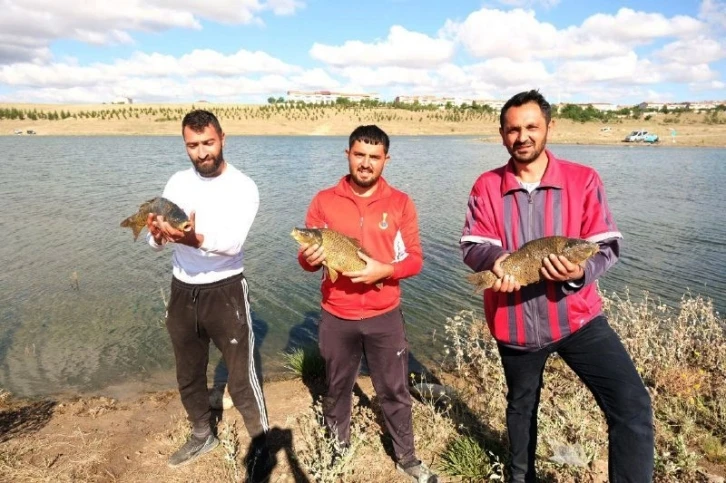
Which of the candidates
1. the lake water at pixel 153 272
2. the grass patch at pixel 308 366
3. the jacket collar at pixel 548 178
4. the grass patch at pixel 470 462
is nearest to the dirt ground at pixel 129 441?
the grass patch at pixel 308 366

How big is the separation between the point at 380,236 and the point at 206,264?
5.12 ft

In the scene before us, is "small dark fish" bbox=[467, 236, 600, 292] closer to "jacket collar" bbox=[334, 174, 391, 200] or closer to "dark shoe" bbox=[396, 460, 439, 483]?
"jacket collar" bbox=[334, 174, 391, 200]

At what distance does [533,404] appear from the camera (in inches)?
139

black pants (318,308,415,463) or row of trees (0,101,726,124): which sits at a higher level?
row of trees (0,101,726,124)

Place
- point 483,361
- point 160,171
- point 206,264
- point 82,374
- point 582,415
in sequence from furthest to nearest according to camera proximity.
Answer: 1. point 160,171
2. point 82,374
3. point 483,361
4. point 582,415
5. point 206,264

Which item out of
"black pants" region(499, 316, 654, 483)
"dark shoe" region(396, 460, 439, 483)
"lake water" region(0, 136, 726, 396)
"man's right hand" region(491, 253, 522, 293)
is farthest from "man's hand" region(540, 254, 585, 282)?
"lake water" region(0, 136, 726, 396)

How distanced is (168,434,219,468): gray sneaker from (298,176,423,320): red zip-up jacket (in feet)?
6.58

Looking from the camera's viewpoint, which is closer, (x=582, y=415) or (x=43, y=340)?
(x=582, y=415)

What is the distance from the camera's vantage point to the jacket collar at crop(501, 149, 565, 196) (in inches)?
127

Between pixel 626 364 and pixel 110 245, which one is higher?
pixel 626 364

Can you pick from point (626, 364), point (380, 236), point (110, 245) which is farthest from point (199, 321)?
point (110, 245)

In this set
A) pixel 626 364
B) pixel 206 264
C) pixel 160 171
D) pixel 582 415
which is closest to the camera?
pixel 626 364

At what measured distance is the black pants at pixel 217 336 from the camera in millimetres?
4059

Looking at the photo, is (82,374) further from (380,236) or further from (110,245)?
(110,245)
